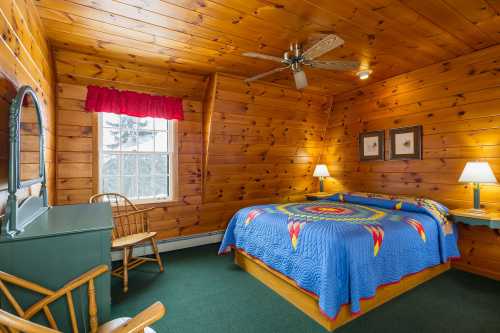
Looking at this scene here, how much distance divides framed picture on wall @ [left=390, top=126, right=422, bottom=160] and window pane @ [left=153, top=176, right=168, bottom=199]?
10.6ft

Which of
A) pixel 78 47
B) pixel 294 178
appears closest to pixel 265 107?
pixel 294 178

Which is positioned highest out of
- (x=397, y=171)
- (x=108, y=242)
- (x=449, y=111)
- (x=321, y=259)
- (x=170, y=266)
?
(x=449, y=111)

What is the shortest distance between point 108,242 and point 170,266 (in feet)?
6.81

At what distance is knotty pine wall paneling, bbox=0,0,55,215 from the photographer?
1398 millimetres

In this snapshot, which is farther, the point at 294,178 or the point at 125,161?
the point at 294,178

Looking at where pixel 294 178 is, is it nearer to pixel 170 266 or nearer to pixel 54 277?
pixel 170 266

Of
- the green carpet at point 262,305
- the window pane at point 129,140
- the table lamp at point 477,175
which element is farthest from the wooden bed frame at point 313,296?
the window pane at point 129,140

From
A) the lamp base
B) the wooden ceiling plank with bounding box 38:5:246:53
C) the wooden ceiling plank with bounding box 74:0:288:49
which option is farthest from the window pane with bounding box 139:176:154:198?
the lamp base

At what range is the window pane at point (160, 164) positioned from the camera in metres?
3.77

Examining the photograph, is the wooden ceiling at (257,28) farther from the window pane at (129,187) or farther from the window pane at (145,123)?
the window pane at (129,187)

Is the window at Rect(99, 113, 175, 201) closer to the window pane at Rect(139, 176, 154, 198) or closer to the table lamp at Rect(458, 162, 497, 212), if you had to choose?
the window pane at Rect(139, 176, 154, 198)

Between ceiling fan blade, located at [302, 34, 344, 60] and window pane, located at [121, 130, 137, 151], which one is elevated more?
ceiling fan blade, located at [302, 34, 344, 60]

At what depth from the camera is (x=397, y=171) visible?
3.76 meters

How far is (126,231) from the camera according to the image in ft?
11.5
